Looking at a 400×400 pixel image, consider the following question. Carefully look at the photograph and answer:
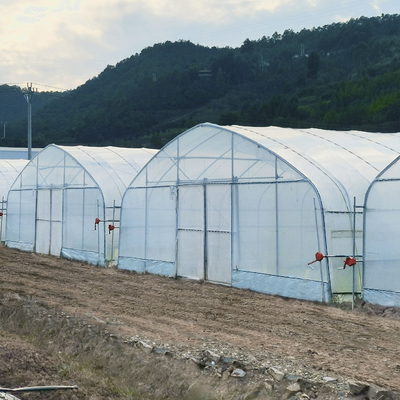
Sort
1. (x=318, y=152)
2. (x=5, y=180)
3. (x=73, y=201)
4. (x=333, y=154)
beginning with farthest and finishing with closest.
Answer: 1. (x=5, y=180)
2. (x=73, y=201)
3. (x=333, y=154)
4. (x=318, y=152)

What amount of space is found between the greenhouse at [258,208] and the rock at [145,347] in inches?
216

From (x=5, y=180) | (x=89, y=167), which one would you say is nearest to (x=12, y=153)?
(x=5, y=180)

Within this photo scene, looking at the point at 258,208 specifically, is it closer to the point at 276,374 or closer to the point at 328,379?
the point at 276,374

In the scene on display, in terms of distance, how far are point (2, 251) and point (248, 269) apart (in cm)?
1470

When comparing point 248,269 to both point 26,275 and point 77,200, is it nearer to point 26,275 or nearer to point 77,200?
point 26,275

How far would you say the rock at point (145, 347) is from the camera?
11.4 m

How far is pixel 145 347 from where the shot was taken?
37.7 ft

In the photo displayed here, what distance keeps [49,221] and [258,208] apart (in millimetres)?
12731

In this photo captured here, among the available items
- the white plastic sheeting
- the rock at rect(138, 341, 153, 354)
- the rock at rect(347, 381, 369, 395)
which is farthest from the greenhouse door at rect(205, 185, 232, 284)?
the white plastic sheeting

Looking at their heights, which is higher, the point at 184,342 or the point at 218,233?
the point at 218,233

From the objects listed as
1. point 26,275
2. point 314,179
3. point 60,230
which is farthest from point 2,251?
point 314,179

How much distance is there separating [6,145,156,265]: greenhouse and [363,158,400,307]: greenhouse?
34.7 ft

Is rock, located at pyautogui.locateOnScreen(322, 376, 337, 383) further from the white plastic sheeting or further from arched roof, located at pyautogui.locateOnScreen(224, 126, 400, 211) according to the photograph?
the white plastic sheeting

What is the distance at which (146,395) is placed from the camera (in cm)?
953
